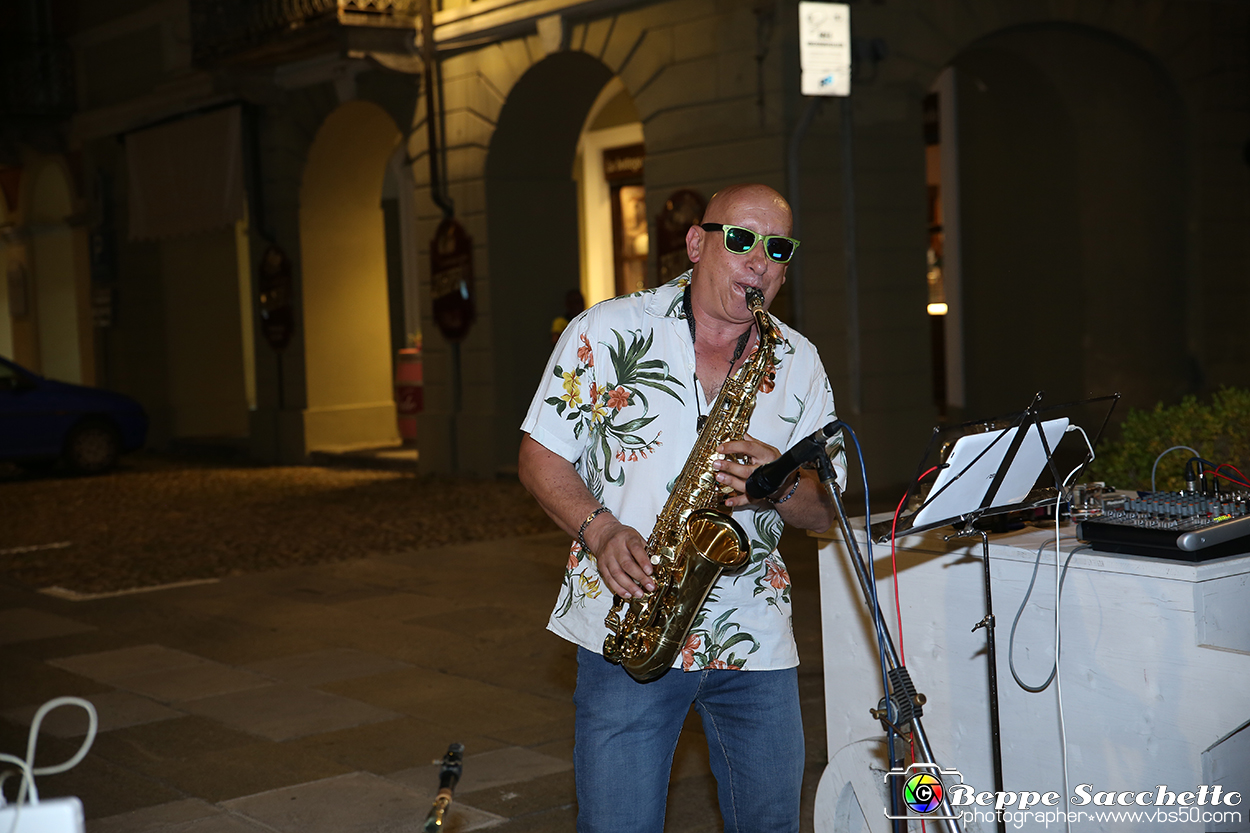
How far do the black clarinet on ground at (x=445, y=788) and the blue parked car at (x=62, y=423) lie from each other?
573 inches

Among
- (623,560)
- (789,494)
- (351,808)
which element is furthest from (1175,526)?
(351,808)

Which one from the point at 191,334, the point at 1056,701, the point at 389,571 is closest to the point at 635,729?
the point at 1056,701

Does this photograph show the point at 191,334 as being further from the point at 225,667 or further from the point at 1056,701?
the point at 1056,701

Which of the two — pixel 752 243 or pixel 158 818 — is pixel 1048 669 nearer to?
pixel 752 243

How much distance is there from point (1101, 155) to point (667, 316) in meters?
12.3

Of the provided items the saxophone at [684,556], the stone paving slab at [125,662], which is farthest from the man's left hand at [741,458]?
the stone paving slab at [125,662]

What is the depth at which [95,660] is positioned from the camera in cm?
727

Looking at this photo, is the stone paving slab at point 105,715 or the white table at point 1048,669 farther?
the stone paving slab at point 105,715

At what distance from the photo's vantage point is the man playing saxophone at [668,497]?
298 centimetres

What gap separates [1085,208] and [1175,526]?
1180cm

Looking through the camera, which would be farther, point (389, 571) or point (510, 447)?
point (510, 447)

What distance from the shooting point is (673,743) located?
309cm

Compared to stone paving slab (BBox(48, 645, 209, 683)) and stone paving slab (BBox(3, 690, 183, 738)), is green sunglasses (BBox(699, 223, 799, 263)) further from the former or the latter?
stone paving slab (BBox(48, 645, 209, 683))

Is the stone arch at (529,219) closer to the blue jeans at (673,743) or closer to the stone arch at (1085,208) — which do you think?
the stone arch at (1085,208)
